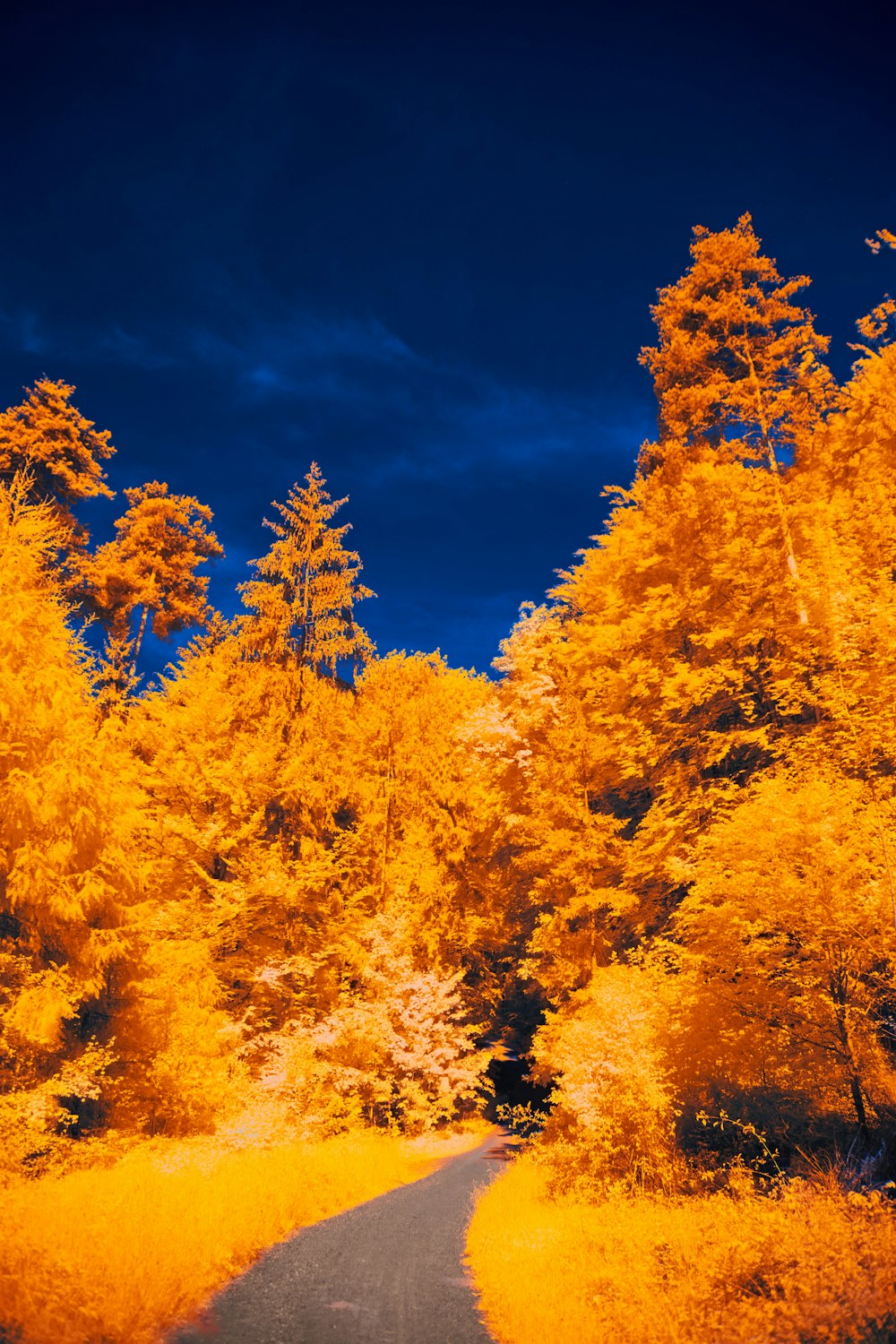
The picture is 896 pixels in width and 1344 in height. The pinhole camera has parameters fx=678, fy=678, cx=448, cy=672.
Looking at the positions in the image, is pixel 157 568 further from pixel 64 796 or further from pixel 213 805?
pixel 64 796

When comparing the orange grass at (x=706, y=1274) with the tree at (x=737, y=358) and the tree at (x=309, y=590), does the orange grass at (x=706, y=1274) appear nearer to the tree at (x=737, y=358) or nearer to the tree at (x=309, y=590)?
the tree at (x=737, y=358)

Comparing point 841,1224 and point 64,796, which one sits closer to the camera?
point 841,1224

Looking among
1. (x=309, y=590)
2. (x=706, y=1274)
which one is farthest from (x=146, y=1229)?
(x=309, y=590)

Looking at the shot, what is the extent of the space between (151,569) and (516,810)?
17.5m

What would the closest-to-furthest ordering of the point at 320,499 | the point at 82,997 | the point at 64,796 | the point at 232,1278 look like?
the point at 232,1278 < the point at 64,796 < the point at 82,997 < the point at 320,499

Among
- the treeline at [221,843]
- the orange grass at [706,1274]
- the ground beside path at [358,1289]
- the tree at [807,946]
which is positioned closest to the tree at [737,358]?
the tree at [807,946]

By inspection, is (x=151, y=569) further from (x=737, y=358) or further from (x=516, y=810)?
(x=737, y=358)

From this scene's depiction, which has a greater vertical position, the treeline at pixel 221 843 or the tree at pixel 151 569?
the tree at pixel 151 569

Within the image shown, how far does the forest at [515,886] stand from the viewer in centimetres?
833

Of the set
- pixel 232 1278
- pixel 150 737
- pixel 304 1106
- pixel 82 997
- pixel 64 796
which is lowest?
pixel 304 1106

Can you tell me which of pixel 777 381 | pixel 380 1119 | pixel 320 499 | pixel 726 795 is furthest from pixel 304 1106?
pixel 777 381

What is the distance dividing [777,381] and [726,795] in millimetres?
12287

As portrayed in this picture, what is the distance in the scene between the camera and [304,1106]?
18266mm

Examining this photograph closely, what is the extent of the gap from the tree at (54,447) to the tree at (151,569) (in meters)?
3.35
